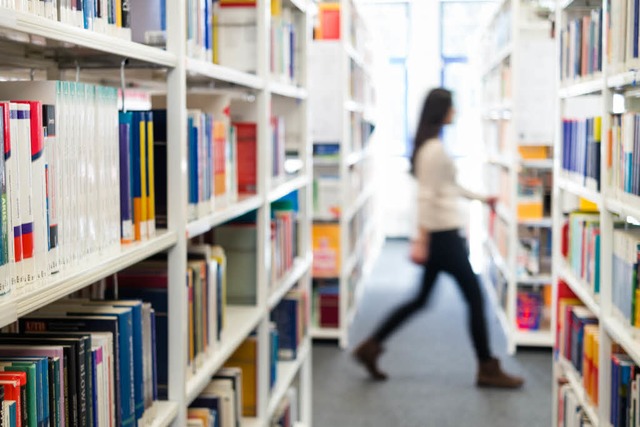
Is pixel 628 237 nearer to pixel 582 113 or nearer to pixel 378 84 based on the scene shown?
pixel 582 113

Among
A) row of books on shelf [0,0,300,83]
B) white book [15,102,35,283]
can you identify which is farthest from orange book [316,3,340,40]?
white book [15,102,35,283]

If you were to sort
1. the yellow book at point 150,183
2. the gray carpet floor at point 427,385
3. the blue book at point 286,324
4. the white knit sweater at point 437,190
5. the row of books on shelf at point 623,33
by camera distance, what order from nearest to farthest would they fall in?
the yellow book at point 150,183 < the row of books on shelf at point 623,33 < the blue book at point 286,324 < the gray carpet floor at point 427,385 < the white knit sweater at point 437,190

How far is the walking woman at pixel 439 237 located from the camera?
4531 mm

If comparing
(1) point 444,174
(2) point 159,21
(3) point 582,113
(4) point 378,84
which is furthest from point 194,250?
(4) point 378,84


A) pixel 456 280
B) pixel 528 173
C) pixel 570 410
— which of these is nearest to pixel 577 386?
pixel 570 410

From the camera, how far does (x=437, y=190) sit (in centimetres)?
454

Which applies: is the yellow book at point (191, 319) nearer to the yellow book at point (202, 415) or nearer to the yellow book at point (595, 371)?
the yellow book at point (202, 415)

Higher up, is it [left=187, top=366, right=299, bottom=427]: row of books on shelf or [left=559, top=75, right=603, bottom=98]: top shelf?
[left=559, top=75, right=603, bottom=98]: top shelf

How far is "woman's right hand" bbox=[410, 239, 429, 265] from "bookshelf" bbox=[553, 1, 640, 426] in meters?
1.08

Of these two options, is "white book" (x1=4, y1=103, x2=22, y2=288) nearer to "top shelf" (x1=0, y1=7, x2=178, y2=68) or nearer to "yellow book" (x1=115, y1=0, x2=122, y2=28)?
"top shelf" (x1=0, y1=7, x2=178, y2=68)

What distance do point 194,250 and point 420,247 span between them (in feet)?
8.00

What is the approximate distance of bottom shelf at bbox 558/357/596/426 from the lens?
108 inches

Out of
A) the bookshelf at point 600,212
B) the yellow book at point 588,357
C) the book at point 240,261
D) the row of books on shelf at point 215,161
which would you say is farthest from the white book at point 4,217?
the yellow book at point 588,357

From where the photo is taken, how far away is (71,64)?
2076 millimetres
